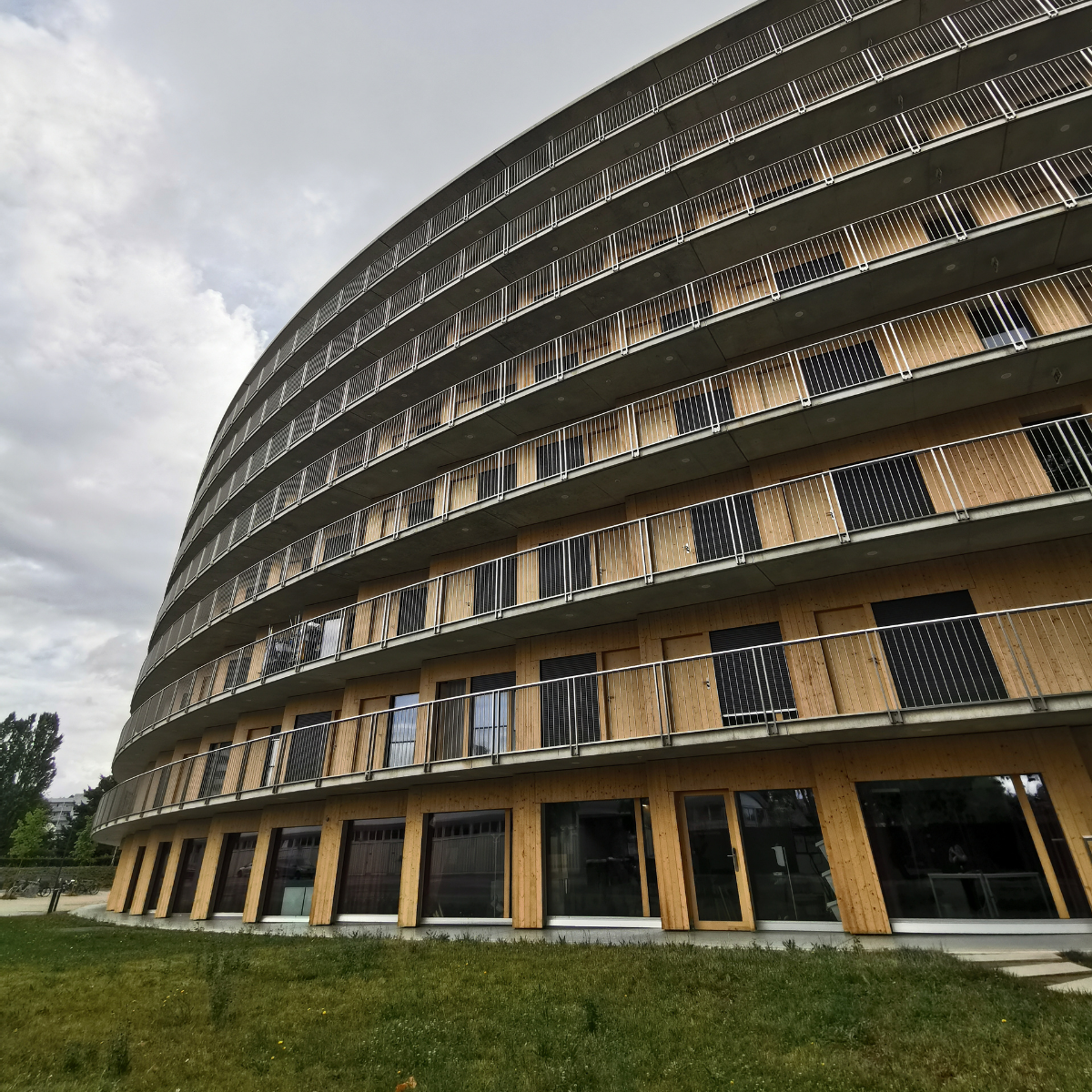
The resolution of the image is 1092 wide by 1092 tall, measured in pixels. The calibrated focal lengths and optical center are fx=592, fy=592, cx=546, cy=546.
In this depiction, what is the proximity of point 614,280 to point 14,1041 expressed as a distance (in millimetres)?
17046

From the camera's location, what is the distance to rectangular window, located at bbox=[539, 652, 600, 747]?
12.9 metres

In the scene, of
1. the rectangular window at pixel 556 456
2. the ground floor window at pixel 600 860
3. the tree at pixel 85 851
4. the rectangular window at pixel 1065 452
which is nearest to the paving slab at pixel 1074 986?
the ground floor window at pixel 600 860

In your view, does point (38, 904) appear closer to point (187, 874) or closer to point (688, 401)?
point (187, 874)

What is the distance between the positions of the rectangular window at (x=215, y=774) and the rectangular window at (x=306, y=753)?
12.0 ft

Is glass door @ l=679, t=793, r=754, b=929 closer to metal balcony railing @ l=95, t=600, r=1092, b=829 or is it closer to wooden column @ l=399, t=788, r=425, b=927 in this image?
metal balcony railing @ l=95, t=600, r=1092, b=829

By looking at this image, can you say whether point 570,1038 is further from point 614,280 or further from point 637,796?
point 614,280

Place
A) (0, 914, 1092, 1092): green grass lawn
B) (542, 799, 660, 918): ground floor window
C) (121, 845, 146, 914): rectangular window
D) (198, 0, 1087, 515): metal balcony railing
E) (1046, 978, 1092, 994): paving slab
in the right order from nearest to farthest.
A: (0, 914, 1092, 1092): green grass lawn
(1046, 978, 1092, 994): paving slab
(542, 799, 660, 918): ground floor window
(198, 0, 1087, 515): metal balcony railing
(121, 845, 146, 914): rectangular window

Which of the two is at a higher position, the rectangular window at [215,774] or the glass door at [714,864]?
the rectangular window at [215,774]

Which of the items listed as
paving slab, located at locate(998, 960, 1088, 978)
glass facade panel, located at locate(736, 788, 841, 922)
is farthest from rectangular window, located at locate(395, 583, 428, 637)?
paving slab, located at locate(998, 960, 1088, 978)

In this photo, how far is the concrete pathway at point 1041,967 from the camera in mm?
6445

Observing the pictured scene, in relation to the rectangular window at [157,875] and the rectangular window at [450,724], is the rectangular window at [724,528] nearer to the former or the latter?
the rectangular window at [450,724]

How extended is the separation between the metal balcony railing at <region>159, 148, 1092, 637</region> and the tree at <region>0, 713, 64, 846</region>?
275ft

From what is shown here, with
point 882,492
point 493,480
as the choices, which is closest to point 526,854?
point 493,480

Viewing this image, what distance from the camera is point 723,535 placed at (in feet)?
42.3
